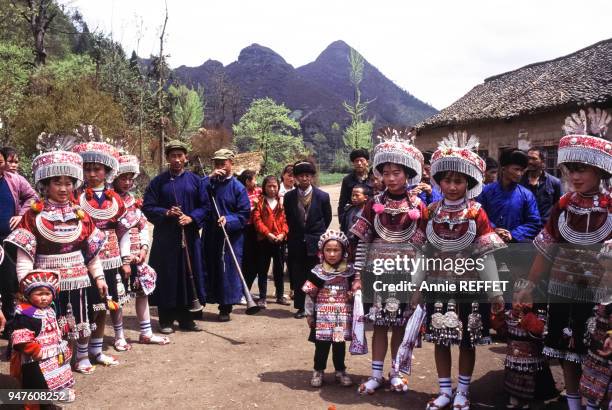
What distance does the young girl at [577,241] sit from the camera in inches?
131

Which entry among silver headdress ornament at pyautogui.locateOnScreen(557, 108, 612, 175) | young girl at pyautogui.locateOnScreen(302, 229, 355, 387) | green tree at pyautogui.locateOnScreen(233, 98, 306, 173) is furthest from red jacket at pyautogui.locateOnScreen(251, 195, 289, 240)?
green tree at pyautogui.locateOnScreen(233, 98, 306, 173)

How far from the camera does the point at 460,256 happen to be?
3.85m

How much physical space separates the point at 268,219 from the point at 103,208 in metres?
2.84

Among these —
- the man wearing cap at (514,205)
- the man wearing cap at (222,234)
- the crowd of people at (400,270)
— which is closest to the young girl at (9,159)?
the crowd of people at (400,270)

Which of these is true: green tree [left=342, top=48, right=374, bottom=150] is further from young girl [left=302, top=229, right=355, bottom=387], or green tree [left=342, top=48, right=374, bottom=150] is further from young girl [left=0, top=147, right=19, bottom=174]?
young girl [left=302, top=229, right=355, bottom=387]

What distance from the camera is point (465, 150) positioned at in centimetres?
388

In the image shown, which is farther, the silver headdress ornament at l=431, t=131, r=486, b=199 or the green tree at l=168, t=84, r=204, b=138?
the green tree at l=168, t=84, r=204, b=138

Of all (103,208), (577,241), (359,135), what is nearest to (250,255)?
(103,208)

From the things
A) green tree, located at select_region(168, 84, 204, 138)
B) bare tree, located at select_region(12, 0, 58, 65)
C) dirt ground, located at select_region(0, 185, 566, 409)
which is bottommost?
dirt ground, located at select_region(0, 185, 566, 409)

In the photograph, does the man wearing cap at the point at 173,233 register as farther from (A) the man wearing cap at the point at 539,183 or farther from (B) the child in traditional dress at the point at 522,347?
(A) the man wearing cap at the point at 539,183

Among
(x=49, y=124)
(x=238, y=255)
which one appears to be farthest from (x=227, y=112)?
(x=238, y=255)

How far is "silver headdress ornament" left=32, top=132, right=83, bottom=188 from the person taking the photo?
4.03 m

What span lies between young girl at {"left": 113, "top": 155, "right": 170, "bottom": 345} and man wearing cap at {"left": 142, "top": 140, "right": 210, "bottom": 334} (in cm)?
37

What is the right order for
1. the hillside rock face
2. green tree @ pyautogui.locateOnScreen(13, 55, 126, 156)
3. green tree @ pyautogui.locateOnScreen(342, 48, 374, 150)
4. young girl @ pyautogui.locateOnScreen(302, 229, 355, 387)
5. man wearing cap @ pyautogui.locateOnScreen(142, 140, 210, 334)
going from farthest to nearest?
the hillside rock face → green tree @ pyautogui.locateOnScreen(342, 48, 374, 150) → green tree @ pyautogui.locateOnScreen(13, 55, 126, 156) → man wearing cap @ pyautogui.locateOnScreen(142, 140, 210, 334) → young girl @ pyautogui.locateOnScreen(302, 229, 355, 387)
